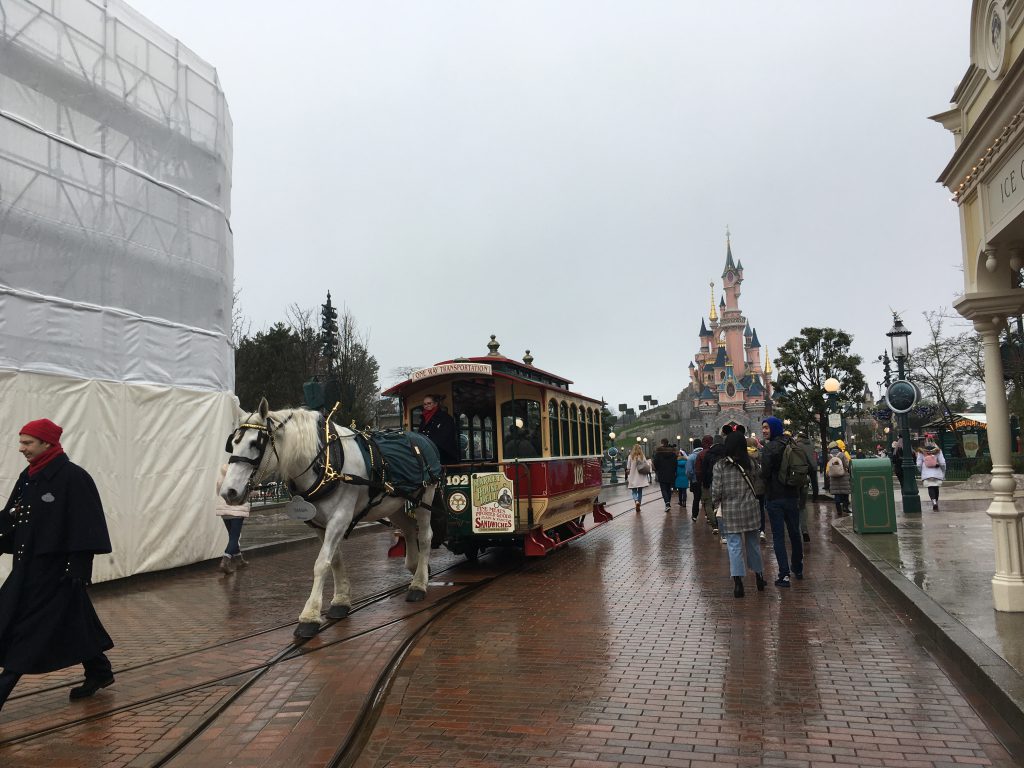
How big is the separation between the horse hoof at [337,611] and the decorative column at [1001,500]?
6.12 m

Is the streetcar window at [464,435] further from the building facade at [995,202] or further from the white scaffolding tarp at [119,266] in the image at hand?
the building facade at [995,202]

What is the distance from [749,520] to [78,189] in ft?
33.2

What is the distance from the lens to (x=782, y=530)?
30.7 feet

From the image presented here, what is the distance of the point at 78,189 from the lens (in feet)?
36.3

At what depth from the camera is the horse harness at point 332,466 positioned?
277 inches

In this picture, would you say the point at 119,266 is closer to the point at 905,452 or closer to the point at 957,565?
the point at 957,565

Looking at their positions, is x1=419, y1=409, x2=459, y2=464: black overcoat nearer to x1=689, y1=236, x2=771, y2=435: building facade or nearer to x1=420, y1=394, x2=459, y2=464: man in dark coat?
x1=420, y1=394, x2=459, y2=464: man in dark coat

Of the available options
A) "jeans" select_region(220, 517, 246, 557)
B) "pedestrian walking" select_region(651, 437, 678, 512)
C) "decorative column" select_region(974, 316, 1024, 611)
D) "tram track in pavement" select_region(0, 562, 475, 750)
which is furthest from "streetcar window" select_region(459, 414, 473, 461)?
"pedestrian walking" select_region(651, 437, 678, 512)

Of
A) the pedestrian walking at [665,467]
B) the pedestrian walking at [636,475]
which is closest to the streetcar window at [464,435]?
the pedestrian walking at [665,467]

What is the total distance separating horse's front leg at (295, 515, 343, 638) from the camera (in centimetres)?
709

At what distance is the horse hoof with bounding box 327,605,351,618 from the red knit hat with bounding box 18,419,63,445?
3423 millimetres

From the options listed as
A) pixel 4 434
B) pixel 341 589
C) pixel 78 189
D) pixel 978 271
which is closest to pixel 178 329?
pixel 78 189

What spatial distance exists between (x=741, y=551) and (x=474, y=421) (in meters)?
4.61

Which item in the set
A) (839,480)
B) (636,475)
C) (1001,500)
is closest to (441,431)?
(1001,500)
